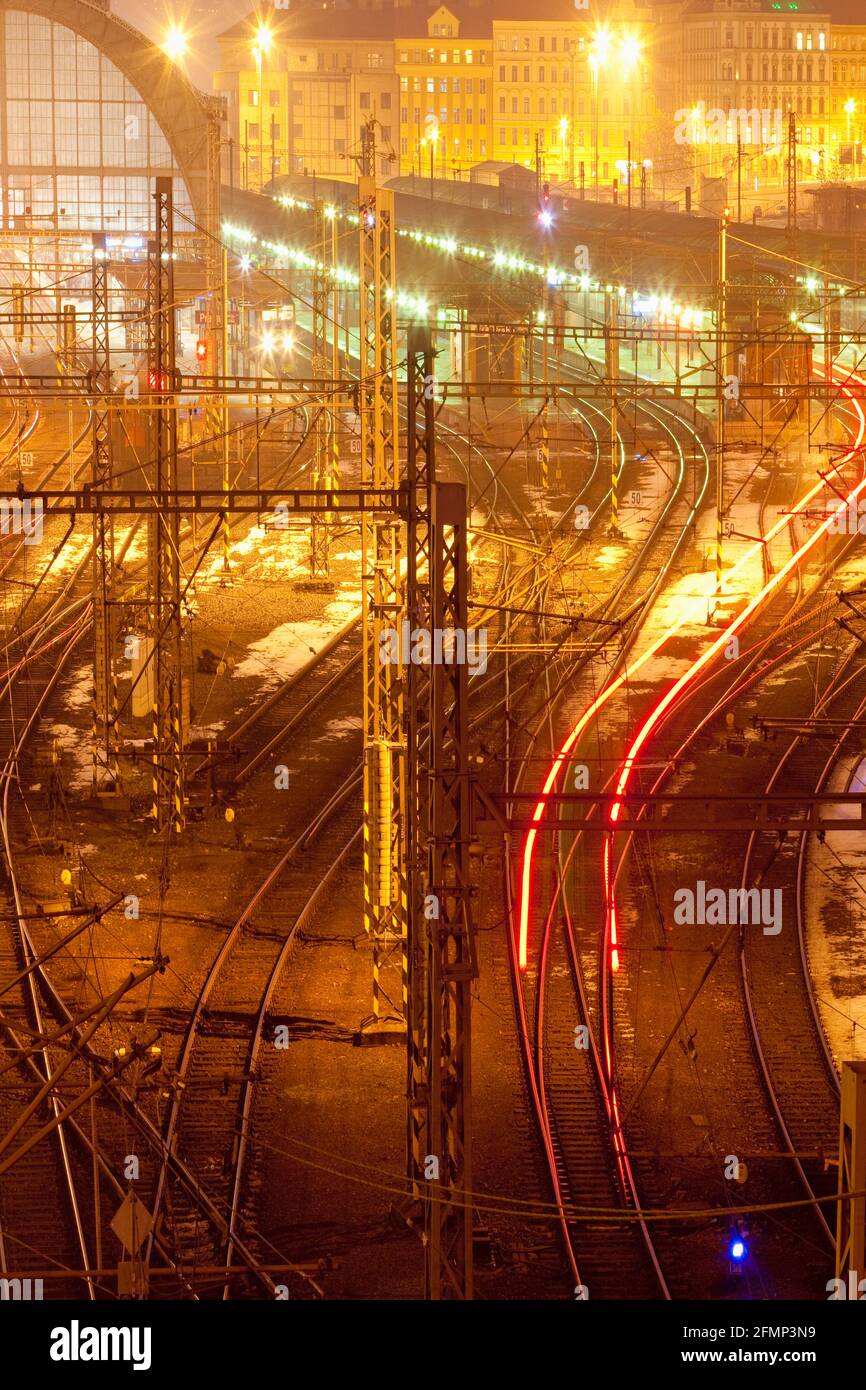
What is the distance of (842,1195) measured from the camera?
1206cm

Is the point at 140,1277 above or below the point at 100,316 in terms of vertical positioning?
below

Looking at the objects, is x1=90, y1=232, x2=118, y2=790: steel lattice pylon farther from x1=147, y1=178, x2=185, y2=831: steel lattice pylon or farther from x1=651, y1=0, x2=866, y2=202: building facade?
x1=651, y1=0, x2=866, y2=202: building facade

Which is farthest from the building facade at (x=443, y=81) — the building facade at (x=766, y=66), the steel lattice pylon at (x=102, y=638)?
the steel lattice pylon at (x=102, y=638)

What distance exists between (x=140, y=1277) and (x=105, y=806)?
13378 millimetres

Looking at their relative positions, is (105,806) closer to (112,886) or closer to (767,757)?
(112,886)

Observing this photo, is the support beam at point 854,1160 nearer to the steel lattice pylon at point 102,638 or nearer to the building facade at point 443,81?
the steel lattice pylon at point 102,638

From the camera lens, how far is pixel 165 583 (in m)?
23.5

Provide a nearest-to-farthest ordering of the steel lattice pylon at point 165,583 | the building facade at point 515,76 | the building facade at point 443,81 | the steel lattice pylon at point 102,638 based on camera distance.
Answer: the steel lattice pylon at point 165,583 < the steel lattice pylon at point 102,638 < the building facade at point 515,76 < the building facade at point 443,81

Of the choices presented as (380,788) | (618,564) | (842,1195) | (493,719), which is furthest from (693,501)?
(842,1195)

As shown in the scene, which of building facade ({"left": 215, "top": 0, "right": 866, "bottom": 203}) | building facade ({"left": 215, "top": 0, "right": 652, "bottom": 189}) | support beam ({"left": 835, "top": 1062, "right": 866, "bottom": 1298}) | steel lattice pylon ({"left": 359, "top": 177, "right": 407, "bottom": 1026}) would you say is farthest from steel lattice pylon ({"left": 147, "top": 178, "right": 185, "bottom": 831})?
building facade ({"left": 215, "top": 0, "right": 652, "bottom": 189})

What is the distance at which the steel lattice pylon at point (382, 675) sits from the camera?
59.1ft

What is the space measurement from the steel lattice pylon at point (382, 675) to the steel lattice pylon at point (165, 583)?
403 cm

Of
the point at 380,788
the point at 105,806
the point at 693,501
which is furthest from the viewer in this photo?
the point at 693,501

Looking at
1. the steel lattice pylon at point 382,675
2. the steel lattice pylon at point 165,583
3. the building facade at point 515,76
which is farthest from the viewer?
the building facade at point 515,76
